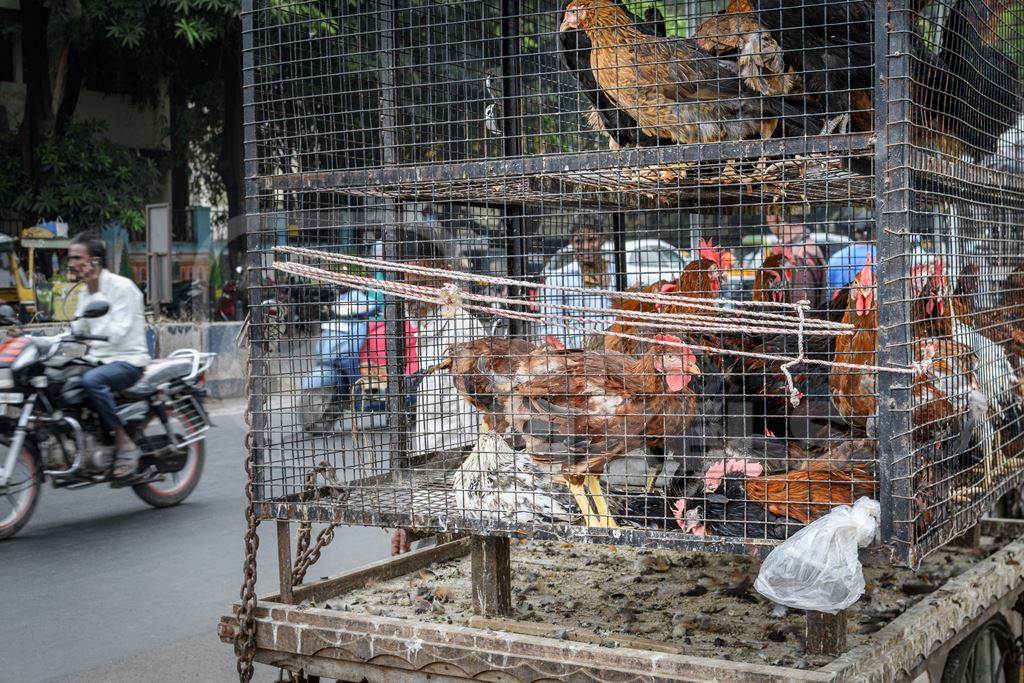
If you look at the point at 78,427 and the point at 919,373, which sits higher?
the point at 919,373

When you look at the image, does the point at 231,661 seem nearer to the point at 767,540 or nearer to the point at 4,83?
the point at 767,540

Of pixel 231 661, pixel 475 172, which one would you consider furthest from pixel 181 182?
pixel 475 172

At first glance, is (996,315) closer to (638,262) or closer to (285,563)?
(638,262)

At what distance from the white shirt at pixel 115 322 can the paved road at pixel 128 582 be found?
129 cm

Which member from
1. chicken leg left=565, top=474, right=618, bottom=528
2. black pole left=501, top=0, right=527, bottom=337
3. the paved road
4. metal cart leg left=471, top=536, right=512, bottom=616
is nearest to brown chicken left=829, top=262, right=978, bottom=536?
A: chicken leg left=565, top=474, right=618, bottom=528

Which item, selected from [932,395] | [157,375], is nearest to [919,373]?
[932,395]

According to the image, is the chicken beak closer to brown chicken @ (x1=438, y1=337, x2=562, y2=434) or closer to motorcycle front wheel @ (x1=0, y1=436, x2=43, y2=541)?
brown chicken @ (x1=438, y1=337, x2=562, y2=434)

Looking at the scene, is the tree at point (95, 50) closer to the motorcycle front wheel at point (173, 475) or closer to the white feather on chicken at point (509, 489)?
the motorcycle front wheel at point (173, 475)

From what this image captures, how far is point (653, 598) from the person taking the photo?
14.1ft

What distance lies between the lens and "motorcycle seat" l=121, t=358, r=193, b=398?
7.83 metres

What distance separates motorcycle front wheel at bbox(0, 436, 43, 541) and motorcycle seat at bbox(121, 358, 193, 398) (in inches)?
34.0

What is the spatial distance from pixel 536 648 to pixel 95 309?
5.73m

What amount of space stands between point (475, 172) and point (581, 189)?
3.12 ft

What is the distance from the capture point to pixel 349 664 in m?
3.17
